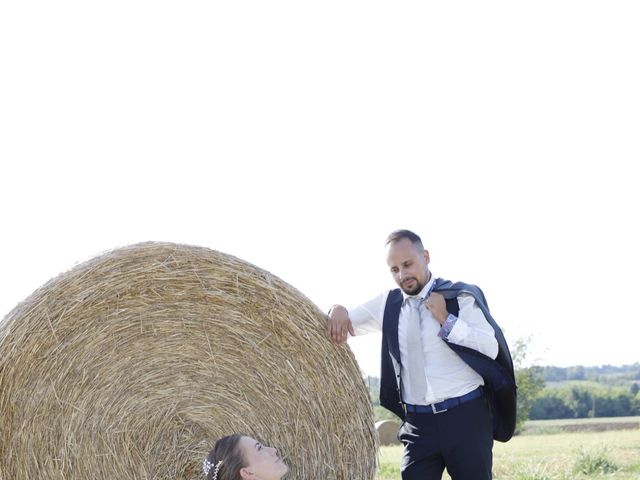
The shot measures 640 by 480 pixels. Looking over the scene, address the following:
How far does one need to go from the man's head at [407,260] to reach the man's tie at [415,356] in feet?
0.46

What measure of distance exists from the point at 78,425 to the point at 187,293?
3.14 ft

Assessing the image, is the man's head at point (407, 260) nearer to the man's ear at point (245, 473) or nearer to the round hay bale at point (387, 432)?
the man's ear at point (245, 473)

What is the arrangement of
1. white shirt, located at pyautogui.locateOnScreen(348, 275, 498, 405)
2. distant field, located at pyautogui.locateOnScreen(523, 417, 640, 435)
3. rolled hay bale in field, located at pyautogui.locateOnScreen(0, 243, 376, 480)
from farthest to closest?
1. distant field, located at pyautogui.locateOnScreen(523, 417, 640, 435)
2. rolled hay bale in field, located at pyautogui.locateOnScreen(0, 243, 376, 480)
3. white shirt, located at pyautogui.locateOnScreen(348, 275, 498, 405)

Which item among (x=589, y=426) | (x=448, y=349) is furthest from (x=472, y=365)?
(x=589, y=426)

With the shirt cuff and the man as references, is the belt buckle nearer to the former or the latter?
the man

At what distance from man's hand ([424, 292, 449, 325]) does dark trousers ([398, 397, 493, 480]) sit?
1.62ft

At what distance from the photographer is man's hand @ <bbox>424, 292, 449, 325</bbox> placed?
4.98 m

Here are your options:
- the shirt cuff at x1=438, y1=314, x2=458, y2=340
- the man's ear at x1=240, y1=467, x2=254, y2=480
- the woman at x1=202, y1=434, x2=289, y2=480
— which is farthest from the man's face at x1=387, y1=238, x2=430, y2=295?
the man's ear at x1=240, y1=467, x2=254, y2=480

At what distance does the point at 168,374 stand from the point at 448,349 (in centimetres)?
164

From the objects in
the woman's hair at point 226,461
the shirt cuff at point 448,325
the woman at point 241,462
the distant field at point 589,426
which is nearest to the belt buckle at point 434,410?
the shirt cuff at point 448,325

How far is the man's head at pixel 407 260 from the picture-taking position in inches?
199

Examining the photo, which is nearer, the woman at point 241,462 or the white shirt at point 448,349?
the woman at point 241,462

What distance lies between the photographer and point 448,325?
4.91m

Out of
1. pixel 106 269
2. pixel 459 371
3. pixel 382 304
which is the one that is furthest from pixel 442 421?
pixel 106 269
